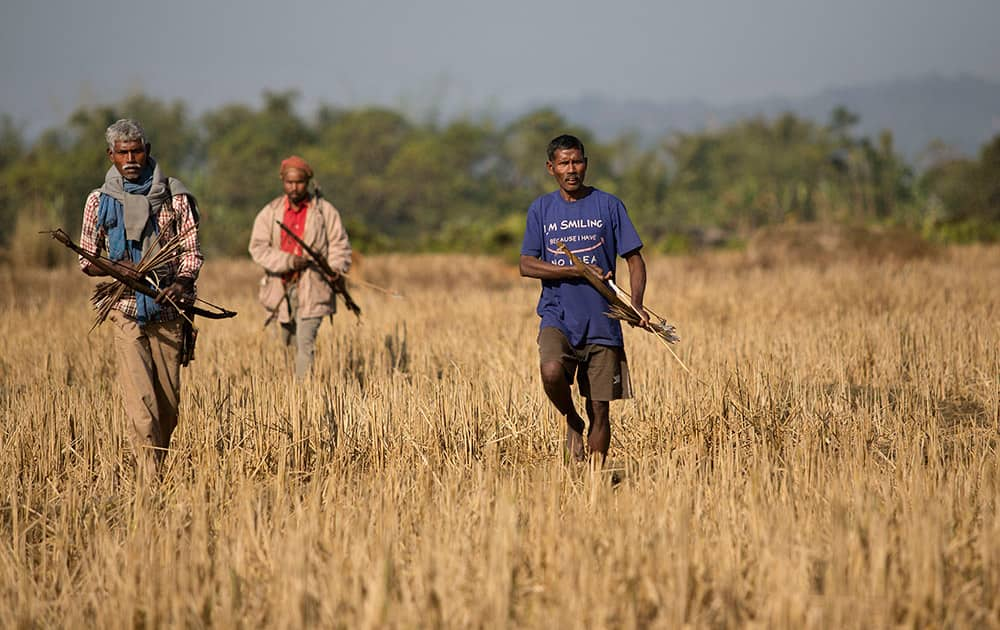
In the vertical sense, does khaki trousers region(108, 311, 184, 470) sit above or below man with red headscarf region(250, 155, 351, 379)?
below

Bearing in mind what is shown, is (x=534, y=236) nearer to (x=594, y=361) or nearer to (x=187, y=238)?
(x=594, y=361)

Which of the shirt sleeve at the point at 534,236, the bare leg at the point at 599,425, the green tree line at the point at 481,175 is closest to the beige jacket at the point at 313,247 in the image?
the shirt sleeve at the point at 534,236

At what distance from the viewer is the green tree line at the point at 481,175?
3350 cm

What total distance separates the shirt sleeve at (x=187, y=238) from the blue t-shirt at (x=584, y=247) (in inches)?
63.0

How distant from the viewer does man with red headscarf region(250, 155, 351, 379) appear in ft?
23.9

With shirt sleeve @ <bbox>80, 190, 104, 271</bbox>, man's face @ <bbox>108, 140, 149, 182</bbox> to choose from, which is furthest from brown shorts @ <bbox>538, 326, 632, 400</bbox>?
shirt sleeve @ <bbox>80, 190, 104, 271</bbox>

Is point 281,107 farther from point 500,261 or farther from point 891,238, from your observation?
point 891,238

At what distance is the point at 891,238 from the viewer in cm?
1936

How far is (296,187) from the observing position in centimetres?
728

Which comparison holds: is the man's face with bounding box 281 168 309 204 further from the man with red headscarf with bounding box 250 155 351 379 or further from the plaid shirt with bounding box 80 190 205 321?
the plaid shirt with bounding box 80 190 205 321

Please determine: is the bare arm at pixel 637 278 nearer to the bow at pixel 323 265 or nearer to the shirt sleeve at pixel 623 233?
the shirt sleeve at pixel 623 233

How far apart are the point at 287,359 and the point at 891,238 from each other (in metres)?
14.4

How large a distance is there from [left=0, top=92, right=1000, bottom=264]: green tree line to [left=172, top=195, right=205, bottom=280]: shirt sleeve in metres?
15.8

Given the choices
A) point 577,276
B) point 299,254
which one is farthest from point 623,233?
point 299,254
